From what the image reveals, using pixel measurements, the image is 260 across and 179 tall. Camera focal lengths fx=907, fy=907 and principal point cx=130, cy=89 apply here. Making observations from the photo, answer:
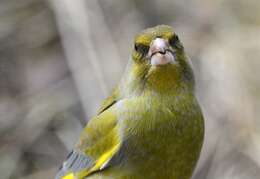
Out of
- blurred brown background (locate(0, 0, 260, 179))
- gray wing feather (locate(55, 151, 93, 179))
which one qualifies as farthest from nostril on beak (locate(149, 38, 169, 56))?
blurred brown background (locate(0, 0, 260, 179))

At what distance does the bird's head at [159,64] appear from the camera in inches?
160

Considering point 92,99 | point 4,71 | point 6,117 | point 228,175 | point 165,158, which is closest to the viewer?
point 165,158

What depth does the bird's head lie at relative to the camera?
4.07 meters

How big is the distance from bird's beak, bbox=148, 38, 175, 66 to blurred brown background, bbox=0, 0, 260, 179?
190 centimetres

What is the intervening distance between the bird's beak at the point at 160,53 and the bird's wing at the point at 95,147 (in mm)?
393

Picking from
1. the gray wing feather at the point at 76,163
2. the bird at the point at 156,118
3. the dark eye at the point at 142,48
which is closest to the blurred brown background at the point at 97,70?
the gray wing feather at the point at 76,163

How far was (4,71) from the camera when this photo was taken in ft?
23.8

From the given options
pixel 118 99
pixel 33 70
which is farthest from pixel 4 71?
pixel 118 99

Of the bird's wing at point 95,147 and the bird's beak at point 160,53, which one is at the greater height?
the bird's beak at point 160,53

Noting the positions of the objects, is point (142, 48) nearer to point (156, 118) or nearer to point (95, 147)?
point (156, 118)

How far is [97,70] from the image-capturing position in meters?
6.54

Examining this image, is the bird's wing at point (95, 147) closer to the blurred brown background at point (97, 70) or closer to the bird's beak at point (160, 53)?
the bird's beak at point (160, 53)

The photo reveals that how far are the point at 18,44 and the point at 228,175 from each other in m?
2.34

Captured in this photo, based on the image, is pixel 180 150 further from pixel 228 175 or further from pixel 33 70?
pixel 33 70
